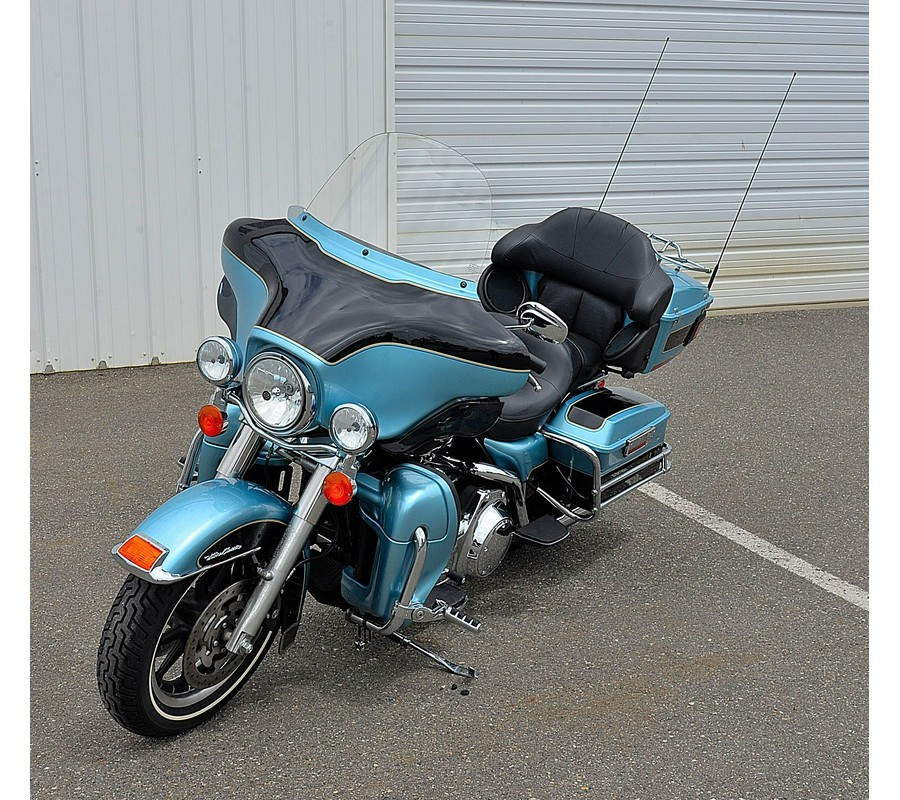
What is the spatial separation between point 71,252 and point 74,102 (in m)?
0.81

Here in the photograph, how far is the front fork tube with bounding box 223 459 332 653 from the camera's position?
2.78m

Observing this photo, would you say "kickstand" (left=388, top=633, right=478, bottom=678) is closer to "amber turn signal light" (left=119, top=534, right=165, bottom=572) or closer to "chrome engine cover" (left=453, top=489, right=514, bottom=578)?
"chrome engine cover" (left=453, top=489, right=514, bottom=578)

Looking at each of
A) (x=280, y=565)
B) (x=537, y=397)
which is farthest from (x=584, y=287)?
(x=280, y=565)

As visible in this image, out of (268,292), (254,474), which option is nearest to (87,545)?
(254,474)

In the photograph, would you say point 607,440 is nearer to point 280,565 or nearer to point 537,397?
point 537,397

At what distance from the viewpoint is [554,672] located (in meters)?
3.26

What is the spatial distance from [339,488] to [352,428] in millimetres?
156

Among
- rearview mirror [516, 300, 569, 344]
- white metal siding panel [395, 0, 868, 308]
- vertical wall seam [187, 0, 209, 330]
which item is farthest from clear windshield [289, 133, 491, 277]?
white metal siding panel [395, 0, 868, 308]

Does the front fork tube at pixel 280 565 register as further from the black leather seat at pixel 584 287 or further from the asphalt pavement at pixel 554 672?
the black leather seat at pixel 584 287

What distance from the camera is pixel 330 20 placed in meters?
6.20

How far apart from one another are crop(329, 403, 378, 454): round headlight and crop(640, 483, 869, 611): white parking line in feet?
6.63

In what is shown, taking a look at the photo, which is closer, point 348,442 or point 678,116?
point 348,442

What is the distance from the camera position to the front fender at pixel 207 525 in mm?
2604

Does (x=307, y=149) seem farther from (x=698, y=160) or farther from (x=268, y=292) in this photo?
(x=268, y=292)
